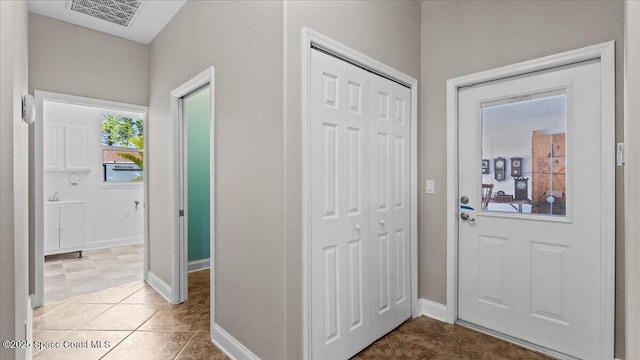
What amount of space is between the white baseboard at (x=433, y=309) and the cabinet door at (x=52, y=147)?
588cm

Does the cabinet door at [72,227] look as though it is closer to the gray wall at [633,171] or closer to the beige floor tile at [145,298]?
the beige floor tile at [145,298]

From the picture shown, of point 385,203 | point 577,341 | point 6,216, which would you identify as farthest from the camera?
point 385,203

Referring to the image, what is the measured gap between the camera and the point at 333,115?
6.34ft

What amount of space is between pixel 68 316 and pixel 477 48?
13.9ft

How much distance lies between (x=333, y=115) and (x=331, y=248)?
0.87 metres

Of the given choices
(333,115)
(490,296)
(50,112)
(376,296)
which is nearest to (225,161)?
(333,115)

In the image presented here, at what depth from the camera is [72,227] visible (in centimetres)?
477

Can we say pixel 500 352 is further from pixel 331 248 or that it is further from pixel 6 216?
pixel 6 216

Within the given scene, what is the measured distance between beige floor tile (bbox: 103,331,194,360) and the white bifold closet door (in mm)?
1144

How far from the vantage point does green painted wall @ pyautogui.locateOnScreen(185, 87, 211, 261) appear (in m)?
4.02

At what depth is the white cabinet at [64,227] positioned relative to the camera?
4570 mm

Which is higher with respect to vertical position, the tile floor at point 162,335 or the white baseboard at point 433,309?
the white baseboard at point 433,309

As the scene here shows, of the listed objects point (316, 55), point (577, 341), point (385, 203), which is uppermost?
point (316, 55)

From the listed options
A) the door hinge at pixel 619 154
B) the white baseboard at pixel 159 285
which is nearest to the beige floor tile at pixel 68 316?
the white baseboard at pixel 159 285
